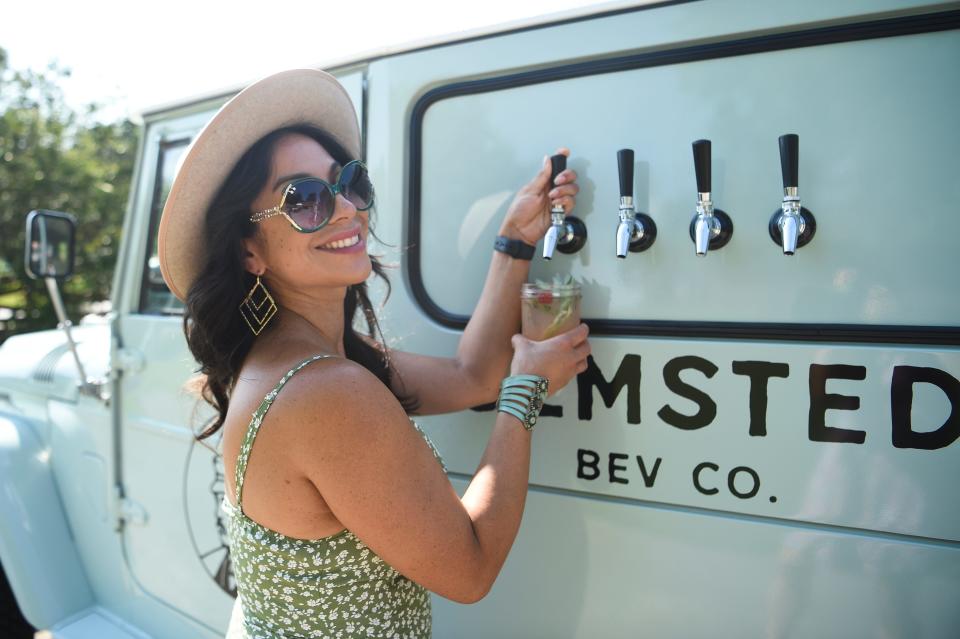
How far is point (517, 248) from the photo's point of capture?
1500 millimetres

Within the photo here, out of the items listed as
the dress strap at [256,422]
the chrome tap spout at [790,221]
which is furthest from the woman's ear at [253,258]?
the chrome tap spout at [790,221]

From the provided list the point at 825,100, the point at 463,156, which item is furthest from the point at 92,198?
the point at 825,100

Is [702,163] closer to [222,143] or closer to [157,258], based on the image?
[222,143]

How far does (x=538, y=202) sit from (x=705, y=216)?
368 millimetres

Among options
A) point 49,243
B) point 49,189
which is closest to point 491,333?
point 49,243

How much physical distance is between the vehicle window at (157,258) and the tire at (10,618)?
4.53 feet

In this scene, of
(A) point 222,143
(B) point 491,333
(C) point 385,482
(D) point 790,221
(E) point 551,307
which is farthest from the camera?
(B) point 491,333

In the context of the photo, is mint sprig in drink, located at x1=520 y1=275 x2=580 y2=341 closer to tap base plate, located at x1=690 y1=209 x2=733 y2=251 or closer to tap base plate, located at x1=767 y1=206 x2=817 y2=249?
tap base plate, located at x1=690 y1=209 x2=733 y2=251

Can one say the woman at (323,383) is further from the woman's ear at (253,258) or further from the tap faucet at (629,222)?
the tap faucet at (629,222)

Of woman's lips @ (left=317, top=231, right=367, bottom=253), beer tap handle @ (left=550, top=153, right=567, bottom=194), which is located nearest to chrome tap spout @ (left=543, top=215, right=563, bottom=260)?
beer tap handle @ (left=550, top=153, right=567, bottom=194)

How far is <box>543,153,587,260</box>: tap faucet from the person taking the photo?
1.45 m

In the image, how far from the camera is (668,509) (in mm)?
1400

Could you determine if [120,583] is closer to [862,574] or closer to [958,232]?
[862,574]

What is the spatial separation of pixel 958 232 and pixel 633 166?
23.2 inches
